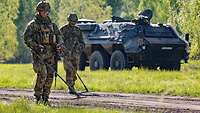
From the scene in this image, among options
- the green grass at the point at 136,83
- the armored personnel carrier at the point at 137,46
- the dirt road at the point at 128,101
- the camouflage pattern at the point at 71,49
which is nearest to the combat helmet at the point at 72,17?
the camouflage pattern at the point at 71,49

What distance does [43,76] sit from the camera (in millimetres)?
11727

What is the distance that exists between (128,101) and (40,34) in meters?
2.50

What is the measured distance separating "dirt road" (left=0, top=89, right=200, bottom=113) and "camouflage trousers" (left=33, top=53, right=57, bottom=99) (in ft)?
1.22

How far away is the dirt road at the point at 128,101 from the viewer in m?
11.7

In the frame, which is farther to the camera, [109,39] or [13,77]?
[109,39]

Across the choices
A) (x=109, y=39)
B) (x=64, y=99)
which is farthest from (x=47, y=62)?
(x=109, y=39)

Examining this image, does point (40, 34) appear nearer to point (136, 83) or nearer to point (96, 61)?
point (136, 83)

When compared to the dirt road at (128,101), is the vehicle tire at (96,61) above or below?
below

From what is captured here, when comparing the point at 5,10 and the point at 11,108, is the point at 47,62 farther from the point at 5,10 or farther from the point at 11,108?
the point at 5,10

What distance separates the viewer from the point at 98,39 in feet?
85.7

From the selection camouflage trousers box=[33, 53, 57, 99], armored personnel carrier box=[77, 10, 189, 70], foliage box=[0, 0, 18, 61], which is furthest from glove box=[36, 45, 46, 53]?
foliage box=[0, 0, 18, 61]

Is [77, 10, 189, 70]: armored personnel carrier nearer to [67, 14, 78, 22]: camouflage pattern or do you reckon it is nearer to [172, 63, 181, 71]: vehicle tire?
[172, 63, 181, 71]: vehicle tire

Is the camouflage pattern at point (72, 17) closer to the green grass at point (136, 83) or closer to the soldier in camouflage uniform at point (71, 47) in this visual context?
the soldier in camouflage uniform at point (71, 47)

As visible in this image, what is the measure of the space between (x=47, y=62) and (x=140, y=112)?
2.22 m
